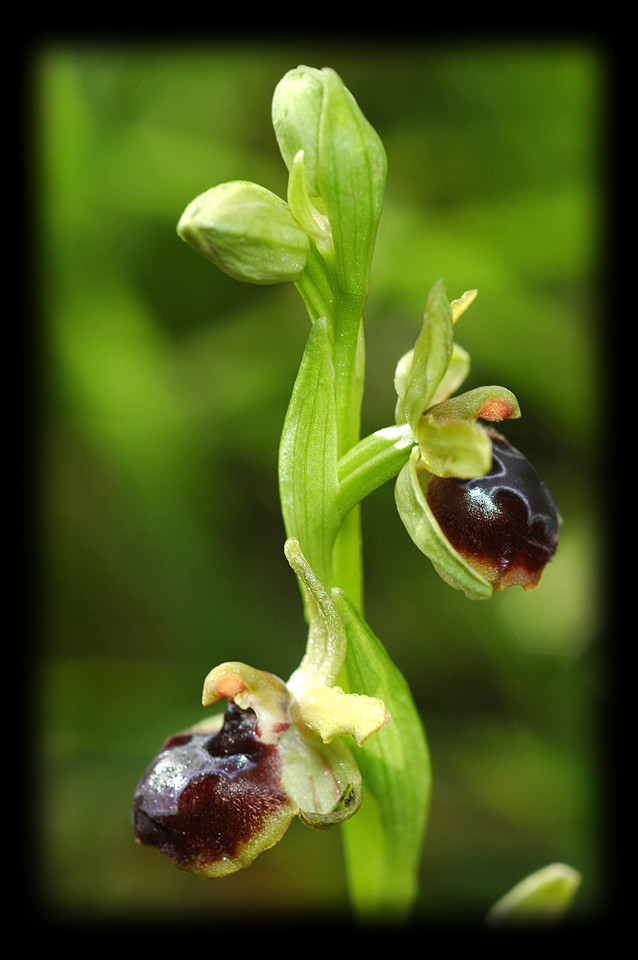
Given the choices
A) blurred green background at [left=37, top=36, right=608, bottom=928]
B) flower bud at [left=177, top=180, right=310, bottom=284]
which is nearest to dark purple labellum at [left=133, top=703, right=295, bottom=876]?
flower bud at [left=177, top=180, right=310, bottom=284]

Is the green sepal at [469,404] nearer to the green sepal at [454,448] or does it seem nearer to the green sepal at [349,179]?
the green sepal at [454,448]

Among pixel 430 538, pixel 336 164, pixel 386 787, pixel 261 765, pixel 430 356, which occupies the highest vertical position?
pixel 336 164

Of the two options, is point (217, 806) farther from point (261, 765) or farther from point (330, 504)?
point (330, 504)

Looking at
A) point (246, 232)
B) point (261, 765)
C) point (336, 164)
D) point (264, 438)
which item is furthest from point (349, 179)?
point (264, 438)

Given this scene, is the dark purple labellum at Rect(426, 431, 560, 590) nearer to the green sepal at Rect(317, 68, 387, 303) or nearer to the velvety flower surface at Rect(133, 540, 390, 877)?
the velvety flower surface at Rect(133, 540, 390, 877)

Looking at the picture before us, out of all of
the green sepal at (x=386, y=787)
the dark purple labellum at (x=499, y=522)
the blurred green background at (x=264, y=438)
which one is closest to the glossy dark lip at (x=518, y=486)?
the dark purple labellum at (x=499, y=522)

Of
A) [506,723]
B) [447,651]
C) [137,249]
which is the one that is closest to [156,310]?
[137,249]

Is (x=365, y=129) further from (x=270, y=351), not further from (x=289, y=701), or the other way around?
(x=270, y=351)
